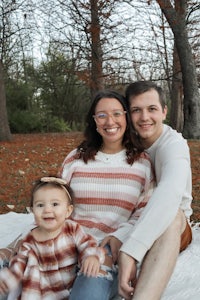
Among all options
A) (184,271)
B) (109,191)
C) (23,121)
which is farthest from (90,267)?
(23,121)

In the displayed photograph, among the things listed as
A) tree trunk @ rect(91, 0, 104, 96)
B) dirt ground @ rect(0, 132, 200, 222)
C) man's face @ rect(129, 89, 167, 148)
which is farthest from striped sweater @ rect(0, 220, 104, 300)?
tree trunk @ rect(91, 0, 104, 96)

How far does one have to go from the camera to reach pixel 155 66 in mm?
13180

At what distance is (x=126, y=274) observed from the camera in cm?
148

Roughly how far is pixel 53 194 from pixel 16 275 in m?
0.38

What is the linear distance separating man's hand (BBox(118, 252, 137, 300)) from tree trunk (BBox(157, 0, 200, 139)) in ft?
22.6

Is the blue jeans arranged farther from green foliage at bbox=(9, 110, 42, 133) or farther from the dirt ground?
green foliage at bbox=(9, 110, 42, 133)

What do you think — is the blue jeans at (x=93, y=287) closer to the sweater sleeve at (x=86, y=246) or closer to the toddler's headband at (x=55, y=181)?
the sweater sleeve at (x=86, y=246)

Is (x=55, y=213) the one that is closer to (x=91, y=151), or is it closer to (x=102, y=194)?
(x=102, y=194)

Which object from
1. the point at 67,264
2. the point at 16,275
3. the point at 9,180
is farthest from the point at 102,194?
the point at 9,180

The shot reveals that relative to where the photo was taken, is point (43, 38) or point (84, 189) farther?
point (43, 38)

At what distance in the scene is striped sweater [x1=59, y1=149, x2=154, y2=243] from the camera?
1.89 meters

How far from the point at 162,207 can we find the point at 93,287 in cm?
44

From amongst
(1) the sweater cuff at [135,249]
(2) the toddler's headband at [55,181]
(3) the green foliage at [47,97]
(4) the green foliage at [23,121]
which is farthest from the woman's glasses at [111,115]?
(4) the green foliage at [23,121]

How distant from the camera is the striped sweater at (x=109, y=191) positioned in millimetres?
1888
